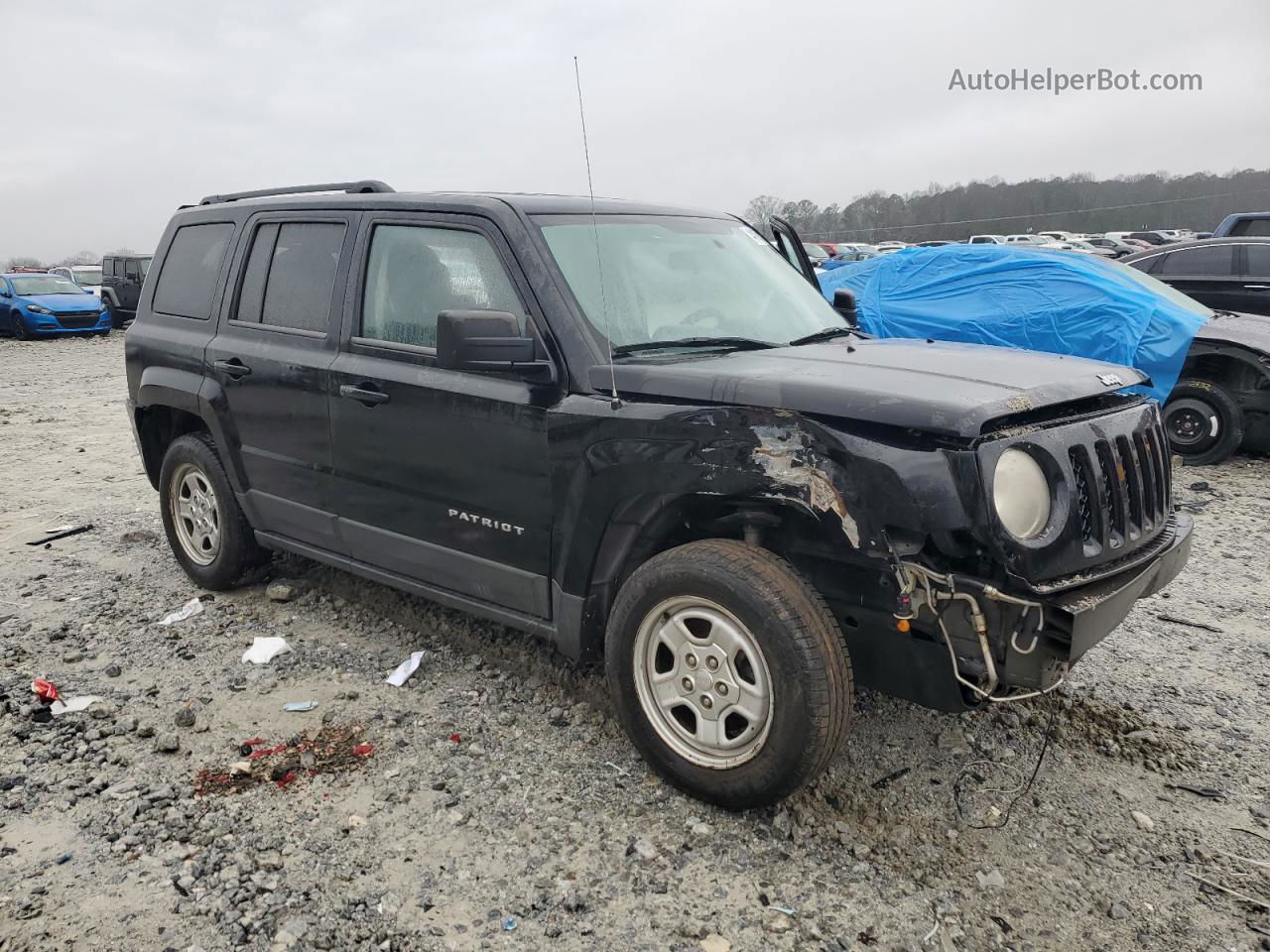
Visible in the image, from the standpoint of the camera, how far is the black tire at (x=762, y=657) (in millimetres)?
2717

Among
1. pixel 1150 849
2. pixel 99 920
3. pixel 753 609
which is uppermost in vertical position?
pixel 753 609

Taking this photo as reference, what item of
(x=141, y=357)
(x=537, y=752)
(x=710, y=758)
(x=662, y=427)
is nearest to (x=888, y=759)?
(x=710, y=758)

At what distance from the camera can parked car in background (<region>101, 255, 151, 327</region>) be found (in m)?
23.4

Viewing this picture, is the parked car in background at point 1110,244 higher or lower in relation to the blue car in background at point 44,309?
lower

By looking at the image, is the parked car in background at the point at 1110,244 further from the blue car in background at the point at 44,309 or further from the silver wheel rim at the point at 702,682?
the silver wheel rim at the point at 702,682

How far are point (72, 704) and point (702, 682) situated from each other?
260cm

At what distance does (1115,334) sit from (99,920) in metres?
8.10

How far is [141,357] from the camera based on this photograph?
5066 mm

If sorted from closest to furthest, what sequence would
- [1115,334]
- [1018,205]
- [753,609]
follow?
[753,609], [1115,334], [1018,205]

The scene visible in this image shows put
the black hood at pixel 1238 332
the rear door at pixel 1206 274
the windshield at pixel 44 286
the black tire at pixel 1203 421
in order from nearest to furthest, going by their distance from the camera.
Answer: the black hood at pixel 1238 332, the black tire at pixel 1203 421, the rear door at pixel 1206 274, the windshield at pixel 44 286

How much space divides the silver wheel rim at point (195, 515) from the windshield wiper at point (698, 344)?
8.63 feet

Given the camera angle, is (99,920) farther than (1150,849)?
No

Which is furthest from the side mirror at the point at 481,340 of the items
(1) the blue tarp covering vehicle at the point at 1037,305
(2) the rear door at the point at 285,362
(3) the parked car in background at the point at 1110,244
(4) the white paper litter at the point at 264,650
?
(3) the parked car in background at the point at 1110,244

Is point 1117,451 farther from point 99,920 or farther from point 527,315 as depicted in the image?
point 99,920
